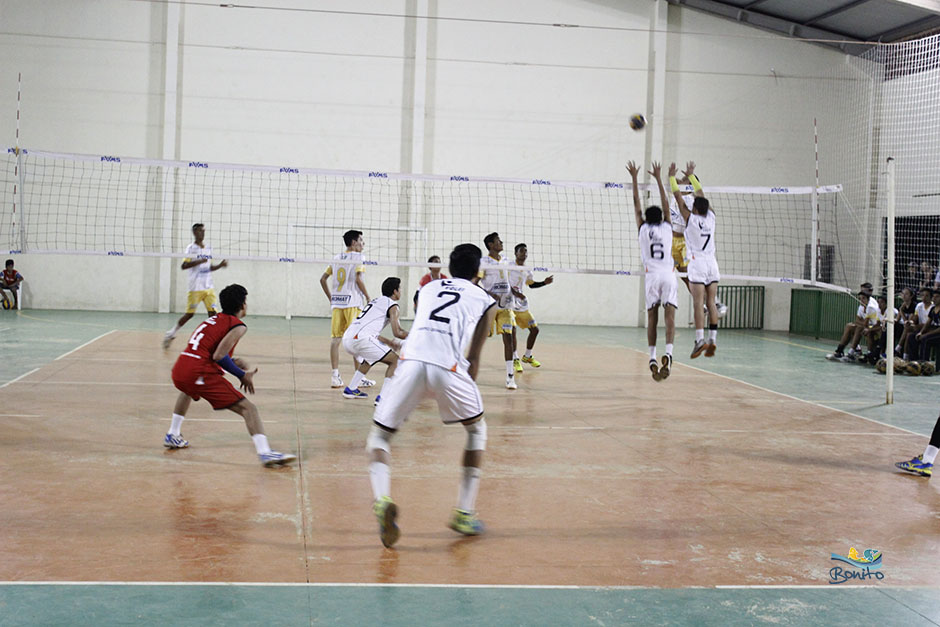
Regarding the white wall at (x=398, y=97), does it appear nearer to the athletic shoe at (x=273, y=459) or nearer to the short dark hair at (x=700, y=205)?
the short dark hair at (x=700, y=205)

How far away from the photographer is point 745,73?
23812 mm

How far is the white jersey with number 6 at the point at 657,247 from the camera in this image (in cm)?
975

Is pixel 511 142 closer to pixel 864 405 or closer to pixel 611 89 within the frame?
pixel 611 89

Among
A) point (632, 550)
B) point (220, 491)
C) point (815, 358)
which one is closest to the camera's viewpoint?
point (632, 550)

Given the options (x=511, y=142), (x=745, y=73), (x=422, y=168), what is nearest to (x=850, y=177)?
(x=745, y=73)

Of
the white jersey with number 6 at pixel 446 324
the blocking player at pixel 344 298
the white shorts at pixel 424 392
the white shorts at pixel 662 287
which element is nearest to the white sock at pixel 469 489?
the white shorts at pixel 424 392

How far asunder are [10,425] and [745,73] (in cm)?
2092

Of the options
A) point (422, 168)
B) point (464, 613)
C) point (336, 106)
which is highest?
point (336, 106)

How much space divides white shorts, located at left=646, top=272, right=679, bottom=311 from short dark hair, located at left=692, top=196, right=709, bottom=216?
84 cm

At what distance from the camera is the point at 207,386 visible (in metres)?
6.90

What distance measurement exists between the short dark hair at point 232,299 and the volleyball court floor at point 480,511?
1215 millimetres

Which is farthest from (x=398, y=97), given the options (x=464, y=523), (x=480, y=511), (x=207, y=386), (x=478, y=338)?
(x=464, y=523)

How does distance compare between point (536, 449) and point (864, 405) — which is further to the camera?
point (864, 405)

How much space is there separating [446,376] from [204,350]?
2704 millimetres
